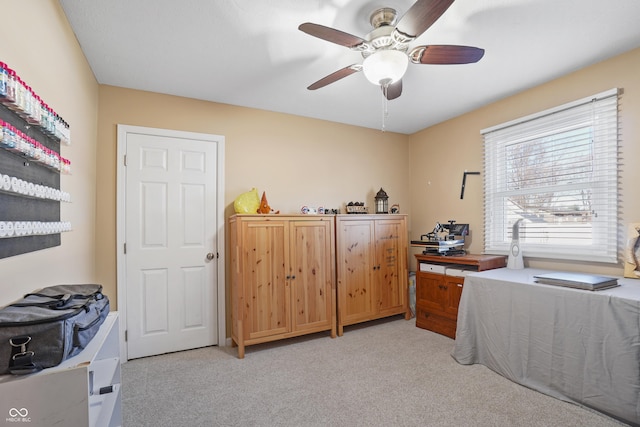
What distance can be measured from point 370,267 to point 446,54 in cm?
228

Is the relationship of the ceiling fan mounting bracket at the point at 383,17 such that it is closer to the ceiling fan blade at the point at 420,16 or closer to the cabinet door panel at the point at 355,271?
the ceiling fan blade at the point at 420,16

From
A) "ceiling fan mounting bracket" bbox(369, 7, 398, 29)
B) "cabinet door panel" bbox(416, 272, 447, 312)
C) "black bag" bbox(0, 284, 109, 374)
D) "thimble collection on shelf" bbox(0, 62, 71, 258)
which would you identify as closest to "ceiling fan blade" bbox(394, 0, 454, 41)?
"ceiling fan mounting bracket" bbox(369, 7, 398, 29)

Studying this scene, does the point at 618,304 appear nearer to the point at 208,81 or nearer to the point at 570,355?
the point at 570,355

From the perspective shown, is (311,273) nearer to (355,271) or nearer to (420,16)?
(355,271)

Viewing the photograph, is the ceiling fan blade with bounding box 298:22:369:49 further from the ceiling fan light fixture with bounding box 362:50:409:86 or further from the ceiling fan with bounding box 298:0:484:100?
the ceiling fan light fixture with bounding box 362:50:409:86

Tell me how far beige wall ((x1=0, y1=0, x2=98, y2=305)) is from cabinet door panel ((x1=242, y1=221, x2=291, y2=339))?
4.02 feet

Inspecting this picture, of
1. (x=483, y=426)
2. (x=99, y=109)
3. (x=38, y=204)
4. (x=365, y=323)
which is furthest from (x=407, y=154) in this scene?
(x=38, y=204)

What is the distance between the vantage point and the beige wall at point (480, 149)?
7.39 feet

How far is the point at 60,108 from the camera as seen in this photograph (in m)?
1.75

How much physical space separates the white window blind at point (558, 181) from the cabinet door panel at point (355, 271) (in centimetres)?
133

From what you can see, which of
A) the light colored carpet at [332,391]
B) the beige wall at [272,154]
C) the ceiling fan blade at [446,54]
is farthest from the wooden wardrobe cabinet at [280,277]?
the ceiling fan blade at [446,54]

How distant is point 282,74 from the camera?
2.52 m

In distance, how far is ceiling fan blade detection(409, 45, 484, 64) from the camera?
5.42ft

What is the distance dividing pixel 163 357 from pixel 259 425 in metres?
1.43
